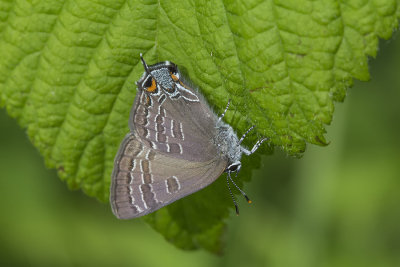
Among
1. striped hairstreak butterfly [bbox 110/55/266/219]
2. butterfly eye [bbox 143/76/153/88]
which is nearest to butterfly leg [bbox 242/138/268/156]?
striped hairstreak butterfly [bbox 110/55/266/219]

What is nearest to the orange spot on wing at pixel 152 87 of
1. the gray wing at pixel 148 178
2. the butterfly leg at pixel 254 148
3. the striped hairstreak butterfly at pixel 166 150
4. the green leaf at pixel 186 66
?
the striped hairstreak butterfly at pixel 166 150

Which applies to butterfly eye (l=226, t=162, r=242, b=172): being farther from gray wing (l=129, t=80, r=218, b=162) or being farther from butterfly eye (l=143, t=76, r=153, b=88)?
butterfly eye (l=143, t=76, r=153, b=88)

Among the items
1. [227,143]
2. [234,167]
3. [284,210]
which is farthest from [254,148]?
[284,210]

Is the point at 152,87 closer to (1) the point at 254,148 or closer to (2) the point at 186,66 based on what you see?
(2) the point at 186,66

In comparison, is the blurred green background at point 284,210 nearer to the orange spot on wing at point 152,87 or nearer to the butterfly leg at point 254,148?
the butterfly leg at point 254,148

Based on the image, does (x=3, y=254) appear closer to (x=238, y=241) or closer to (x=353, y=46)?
(x=238, y=241)
